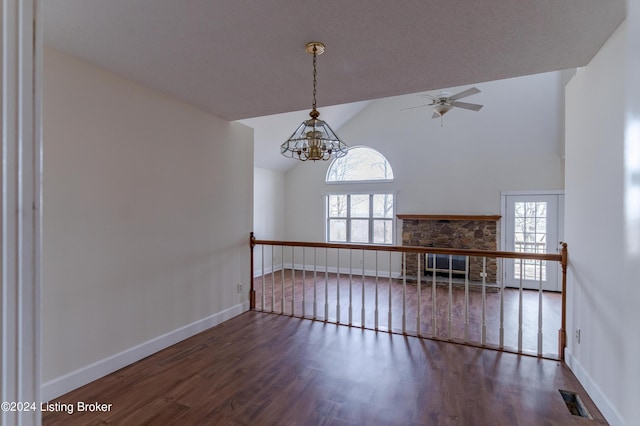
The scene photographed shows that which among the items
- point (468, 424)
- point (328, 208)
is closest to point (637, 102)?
point (468, 424)

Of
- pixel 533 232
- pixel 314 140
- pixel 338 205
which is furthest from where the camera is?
pixel 338 205

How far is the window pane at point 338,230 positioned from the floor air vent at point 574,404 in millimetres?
5383

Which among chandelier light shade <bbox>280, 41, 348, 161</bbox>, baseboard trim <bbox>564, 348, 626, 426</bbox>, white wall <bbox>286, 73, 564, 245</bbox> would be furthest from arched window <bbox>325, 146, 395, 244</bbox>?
chandelier light shade <bbox>280, 41, 348, 161</bbox>

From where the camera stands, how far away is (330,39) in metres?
2.00

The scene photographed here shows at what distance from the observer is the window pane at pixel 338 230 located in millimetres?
7465

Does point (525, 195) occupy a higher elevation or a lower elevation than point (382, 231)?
higher

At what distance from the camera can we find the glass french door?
575cm

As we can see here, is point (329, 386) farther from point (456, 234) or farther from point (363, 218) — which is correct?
point (363, 218)

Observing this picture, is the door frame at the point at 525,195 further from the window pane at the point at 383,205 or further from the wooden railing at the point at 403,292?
the window pane at the point at 383,205

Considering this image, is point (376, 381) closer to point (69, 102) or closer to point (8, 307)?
point (8, 307)

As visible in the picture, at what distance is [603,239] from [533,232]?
447cm

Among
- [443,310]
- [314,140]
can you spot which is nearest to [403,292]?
[443,310]

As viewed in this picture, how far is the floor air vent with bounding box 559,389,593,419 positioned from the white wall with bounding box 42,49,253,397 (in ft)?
10.5

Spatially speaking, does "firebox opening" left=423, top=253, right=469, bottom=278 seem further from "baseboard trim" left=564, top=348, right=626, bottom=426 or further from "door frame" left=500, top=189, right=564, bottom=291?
"baseboard trim" left=564, top=348, right=626, bottom=426
